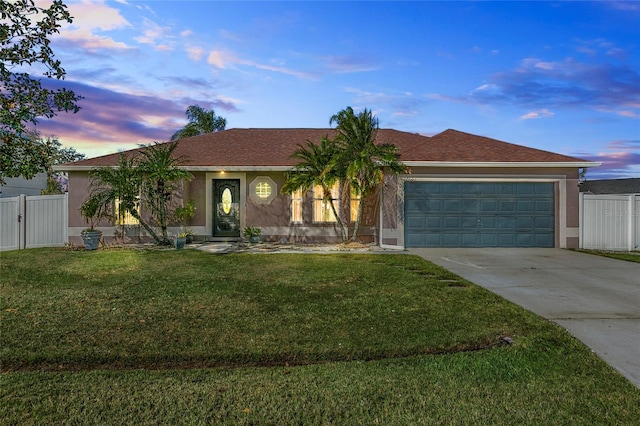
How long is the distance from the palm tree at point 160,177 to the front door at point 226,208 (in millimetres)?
1528

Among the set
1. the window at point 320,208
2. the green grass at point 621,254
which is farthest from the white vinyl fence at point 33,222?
the green grass at point 621,254

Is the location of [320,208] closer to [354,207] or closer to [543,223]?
[354,207]

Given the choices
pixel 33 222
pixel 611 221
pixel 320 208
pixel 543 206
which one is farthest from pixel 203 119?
pixel 611 221

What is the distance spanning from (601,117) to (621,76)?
5.38ft

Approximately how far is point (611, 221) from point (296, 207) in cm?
1075

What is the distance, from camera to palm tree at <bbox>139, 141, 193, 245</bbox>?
11.9 meters

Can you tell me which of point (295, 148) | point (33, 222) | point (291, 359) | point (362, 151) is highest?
point (295, 148)

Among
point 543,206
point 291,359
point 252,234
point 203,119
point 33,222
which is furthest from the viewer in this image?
point 203,119

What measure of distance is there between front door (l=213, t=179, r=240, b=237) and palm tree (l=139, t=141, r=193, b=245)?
1.53 m

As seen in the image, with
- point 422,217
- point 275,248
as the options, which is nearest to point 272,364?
point 275,248

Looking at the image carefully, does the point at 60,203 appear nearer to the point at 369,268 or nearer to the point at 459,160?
the point at 369,268

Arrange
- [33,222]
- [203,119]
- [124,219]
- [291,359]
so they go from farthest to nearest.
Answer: [203,119], [124,219], [33,222], [291,359]

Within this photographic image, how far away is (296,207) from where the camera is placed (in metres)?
14.0

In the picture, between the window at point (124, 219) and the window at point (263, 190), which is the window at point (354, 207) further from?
the window at point (124, 219)
